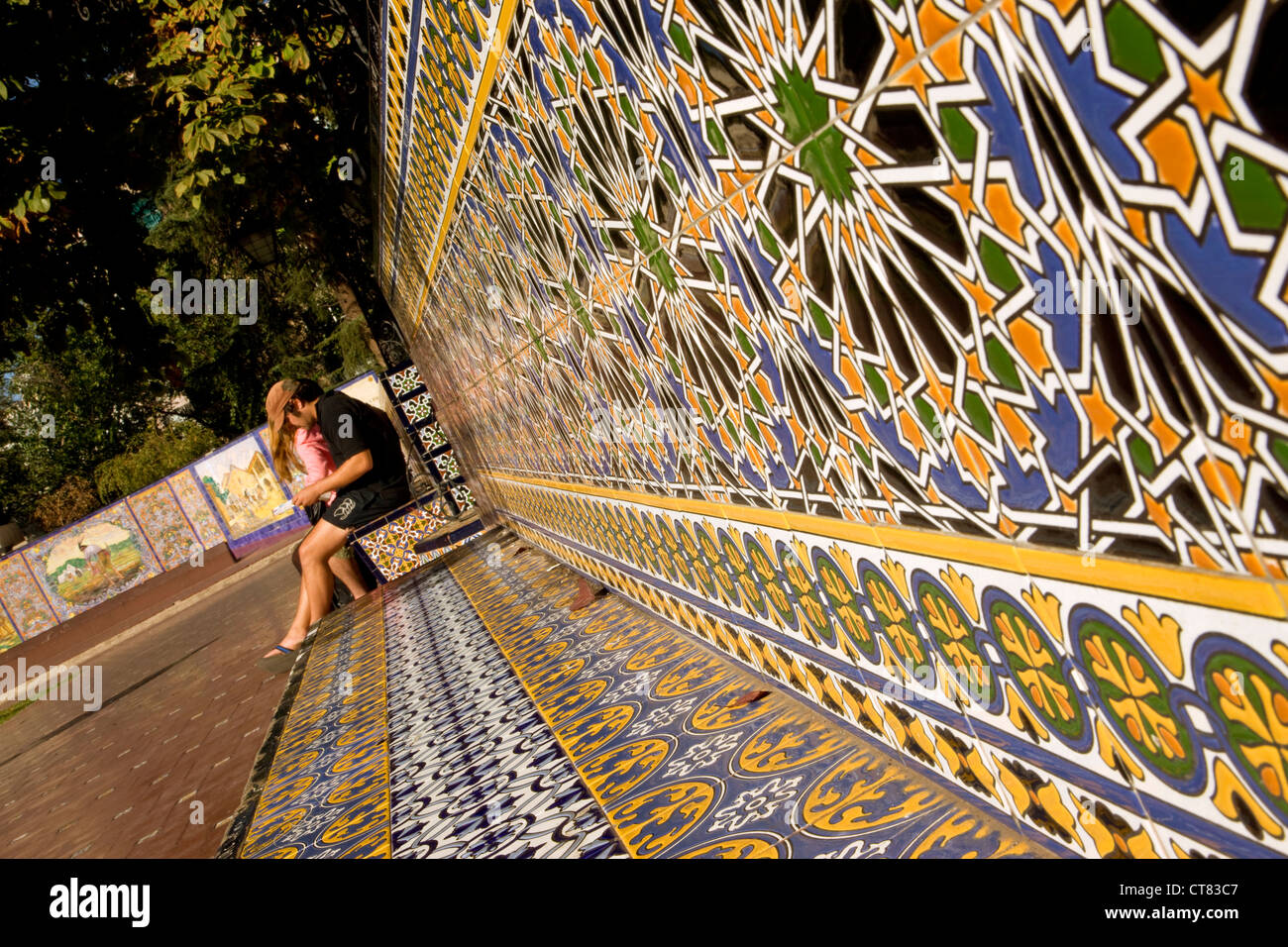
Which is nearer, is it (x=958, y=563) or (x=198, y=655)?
(x=958, y=563)

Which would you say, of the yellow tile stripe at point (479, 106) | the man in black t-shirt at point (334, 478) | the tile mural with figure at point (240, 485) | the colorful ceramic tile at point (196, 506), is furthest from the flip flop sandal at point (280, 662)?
the colorful ceramic tile at point (196, 506)

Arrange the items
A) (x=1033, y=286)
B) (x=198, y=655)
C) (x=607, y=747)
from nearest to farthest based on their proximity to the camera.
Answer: (x=1033, y=286) < (x=607, y=747) < (x=198, y=655)

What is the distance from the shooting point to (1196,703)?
99 centimetres

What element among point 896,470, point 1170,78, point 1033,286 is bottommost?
point 896,470

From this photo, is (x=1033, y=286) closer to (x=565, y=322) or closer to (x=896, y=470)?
(x=896, y=470)

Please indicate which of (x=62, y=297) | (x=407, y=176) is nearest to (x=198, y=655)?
(x=62, y=297)

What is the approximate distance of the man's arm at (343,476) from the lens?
6.57 m

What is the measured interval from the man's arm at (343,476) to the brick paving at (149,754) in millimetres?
1259

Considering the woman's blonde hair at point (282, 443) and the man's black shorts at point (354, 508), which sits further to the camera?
the man's black shorts at point (354, 508)

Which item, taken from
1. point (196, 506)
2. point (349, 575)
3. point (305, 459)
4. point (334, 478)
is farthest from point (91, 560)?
point (334, 478)

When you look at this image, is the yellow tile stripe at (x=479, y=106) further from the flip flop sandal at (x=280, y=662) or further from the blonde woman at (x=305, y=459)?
the flip flop sandal at (x=280, y=662)

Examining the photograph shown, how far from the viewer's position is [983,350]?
110 cm

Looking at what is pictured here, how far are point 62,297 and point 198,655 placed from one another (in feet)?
11.5

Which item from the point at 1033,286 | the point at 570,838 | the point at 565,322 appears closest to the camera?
the point at 1033,286
